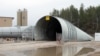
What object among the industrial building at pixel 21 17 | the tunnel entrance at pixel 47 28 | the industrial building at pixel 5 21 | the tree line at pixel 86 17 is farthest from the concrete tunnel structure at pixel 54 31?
the tree line at pixel 86 17

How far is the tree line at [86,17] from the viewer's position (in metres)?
73.3

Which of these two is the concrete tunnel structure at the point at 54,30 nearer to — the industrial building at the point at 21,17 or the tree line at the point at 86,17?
the industrial building at the point at 21,17

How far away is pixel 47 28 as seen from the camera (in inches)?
1545

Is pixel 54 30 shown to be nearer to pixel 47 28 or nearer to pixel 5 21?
pixel 47 28

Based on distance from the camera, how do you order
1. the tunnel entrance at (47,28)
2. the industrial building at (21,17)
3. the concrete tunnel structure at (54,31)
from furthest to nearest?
the industrial building at (21,17)
the tunnel entrance at (47,28)
the concrete tunnel structure at (54,31)

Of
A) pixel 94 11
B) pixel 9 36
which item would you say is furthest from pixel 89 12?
pixel 9 36

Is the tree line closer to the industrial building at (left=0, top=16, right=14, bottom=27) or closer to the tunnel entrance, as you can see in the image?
the industrial building at (left=0, top=16, right=14, bottom=27)

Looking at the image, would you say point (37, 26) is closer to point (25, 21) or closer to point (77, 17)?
point (25, 21)

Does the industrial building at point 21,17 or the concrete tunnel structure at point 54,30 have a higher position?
the industrial building at point 21,17

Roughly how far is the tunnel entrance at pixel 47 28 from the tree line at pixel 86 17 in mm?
32347

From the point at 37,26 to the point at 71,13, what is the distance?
4715 cm

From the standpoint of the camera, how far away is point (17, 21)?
69938 mm

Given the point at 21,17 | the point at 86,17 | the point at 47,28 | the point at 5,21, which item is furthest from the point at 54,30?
the point at 86,17

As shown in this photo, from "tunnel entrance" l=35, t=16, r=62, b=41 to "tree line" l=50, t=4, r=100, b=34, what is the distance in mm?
32347
